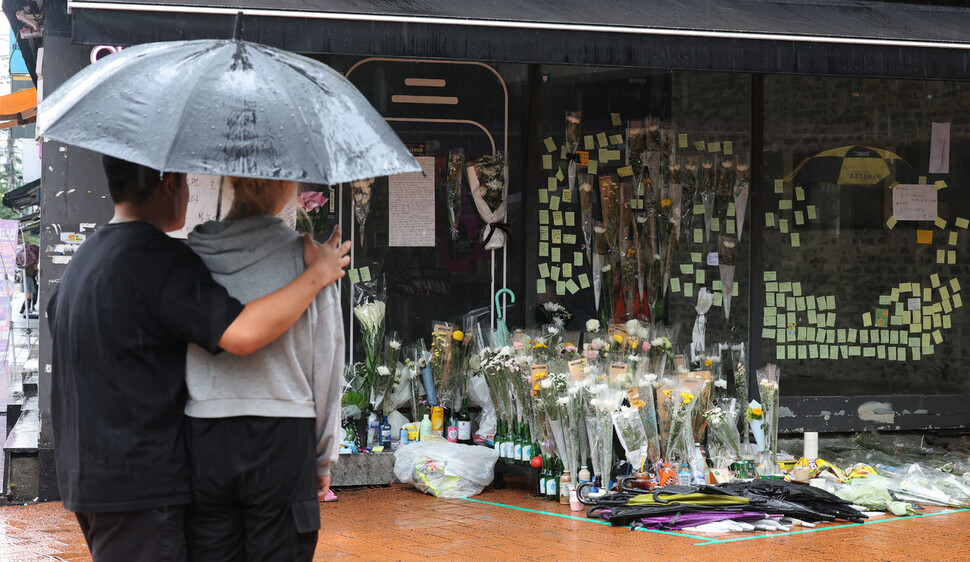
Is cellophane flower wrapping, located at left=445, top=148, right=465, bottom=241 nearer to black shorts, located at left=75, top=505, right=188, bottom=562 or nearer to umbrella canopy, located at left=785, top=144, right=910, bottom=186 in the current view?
umbrella canopy, located at left=785, top=144, right=910, bottom=186

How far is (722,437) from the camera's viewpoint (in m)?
7.22

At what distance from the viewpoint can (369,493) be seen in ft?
24.6

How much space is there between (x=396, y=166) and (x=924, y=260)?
7.48 m

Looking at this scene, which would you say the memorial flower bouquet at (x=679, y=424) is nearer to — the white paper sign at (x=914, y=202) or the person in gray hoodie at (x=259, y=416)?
the white paper sign at (x=914, y=202)

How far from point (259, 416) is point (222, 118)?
2.40 ft

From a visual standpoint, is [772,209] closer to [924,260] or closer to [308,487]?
[924,260]

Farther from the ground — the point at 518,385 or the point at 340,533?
the point at 518,385

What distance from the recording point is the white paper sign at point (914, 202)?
362 inches

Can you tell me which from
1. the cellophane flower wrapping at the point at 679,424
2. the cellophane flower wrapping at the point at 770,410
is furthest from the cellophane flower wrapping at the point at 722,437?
the cellophane flower wrapping at the point at 770,410

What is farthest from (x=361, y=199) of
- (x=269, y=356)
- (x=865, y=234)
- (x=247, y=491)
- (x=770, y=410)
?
(x=247, y=491)

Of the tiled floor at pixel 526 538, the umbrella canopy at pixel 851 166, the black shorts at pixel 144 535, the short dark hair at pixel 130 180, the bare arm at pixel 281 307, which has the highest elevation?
the umbrella canopy at pixel 851 166

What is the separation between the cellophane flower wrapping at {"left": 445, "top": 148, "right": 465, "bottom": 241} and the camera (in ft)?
27.8

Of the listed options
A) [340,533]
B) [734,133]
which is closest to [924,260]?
[734,133]

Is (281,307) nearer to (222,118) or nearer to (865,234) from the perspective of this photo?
(222,118)
